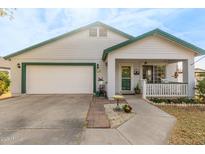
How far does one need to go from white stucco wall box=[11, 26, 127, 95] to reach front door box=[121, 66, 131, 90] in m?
1.47

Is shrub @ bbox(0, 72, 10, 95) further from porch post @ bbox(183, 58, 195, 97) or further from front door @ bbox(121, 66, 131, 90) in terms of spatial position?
porch post @ bbox(183, 58, 195, 97)

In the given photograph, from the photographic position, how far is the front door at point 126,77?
14.3m

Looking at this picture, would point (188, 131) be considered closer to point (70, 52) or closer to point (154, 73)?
point (154, 73)

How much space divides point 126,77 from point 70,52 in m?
5.01

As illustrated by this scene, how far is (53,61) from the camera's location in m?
14.6

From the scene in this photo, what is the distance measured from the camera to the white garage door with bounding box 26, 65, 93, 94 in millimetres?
14461

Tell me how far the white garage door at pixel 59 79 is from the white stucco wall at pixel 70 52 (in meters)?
0.65

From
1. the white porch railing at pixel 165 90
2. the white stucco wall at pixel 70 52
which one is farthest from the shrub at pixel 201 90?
the white stucco wall at pixel 70 52

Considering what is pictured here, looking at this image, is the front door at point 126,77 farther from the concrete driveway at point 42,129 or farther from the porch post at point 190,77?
the concrete driveway at point 42,129

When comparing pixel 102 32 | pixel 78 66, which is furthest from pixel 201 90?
pixel 78 66

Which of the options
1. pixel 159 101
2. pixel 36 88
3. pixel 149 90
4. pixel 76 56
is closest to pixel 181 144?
pixel 159 101

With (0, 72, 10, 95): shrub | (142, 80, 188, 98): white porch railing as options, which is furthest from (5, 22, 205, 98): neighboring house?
(142, 80, 188, 98): white porch railing

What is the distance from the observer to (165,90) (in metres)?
11.1

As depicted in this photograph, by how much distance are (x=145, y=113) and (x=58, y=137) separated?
3.91m
